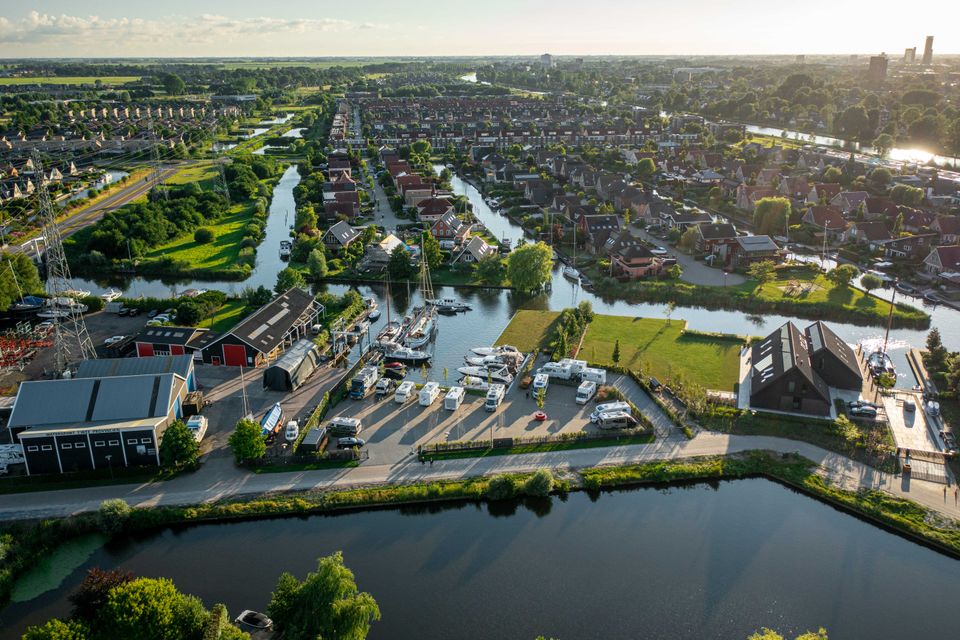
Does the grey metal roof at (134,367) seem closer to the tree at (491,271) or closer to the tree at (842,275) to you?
the tree at (491,271)

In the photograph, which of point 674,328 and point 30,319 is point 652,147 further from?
point 30,319

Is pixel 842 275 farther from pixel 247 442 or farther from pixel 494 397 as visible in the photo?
pixel 247 442

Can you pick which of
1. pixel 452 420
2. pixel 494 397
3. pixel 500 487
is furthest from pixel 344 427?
pixel 500 487

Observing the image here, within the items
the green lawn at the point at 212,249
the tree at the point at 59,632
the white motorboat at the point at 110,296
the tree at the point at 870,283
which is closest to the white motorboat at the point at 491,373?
the tree at the point at 59,632

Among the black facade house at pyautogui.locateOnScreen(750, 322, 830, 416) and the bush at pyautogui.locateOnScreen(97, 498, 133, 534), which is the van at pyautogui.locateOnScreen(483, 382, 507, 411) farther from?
the bush at pyautogui.locateOnScreen(97, 498, 133, 534)

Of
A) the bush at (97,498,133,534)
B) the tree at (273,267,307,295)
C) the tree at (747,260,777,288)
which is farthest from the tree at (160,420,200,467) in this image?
the tree at (747,260,777,288)
